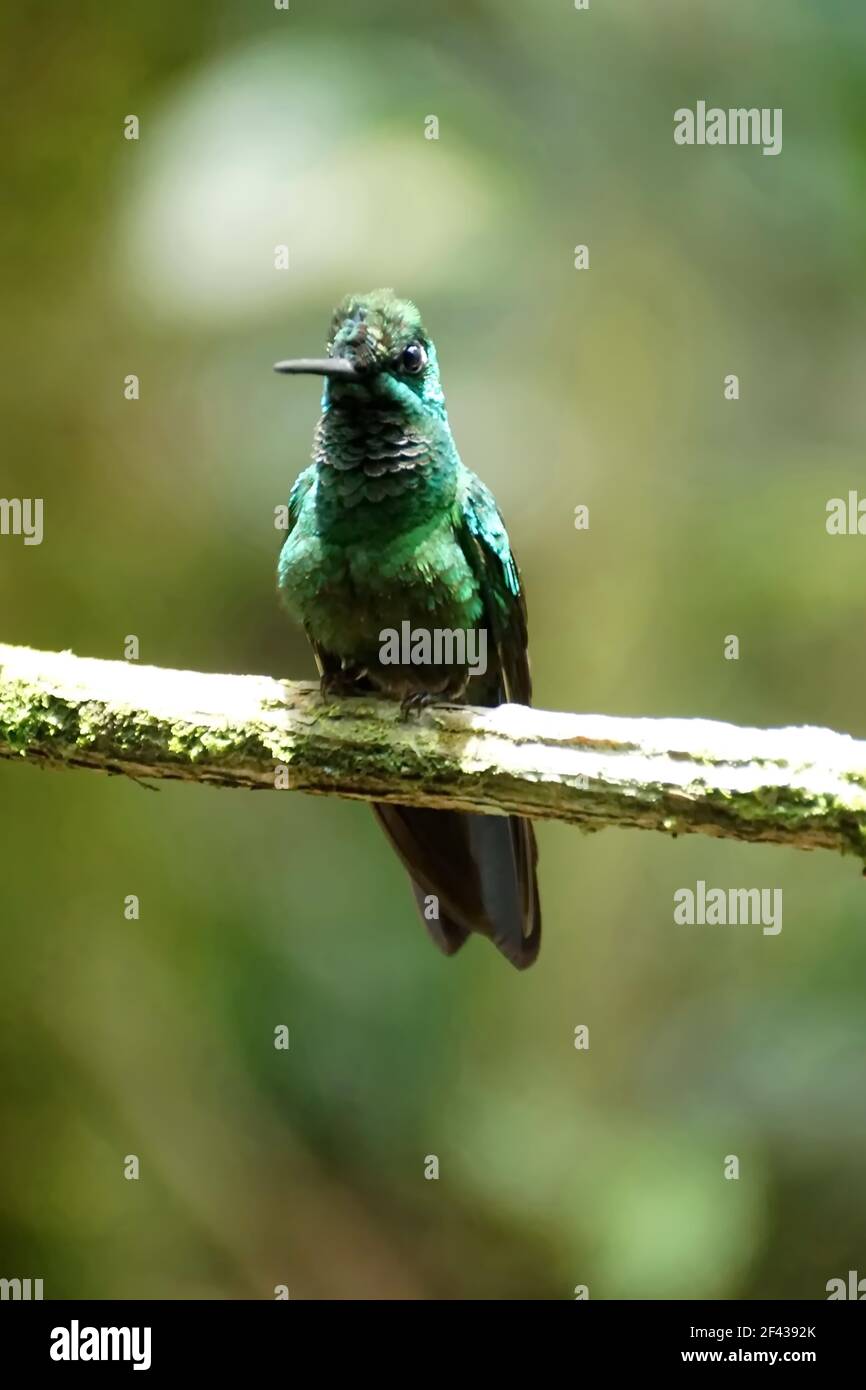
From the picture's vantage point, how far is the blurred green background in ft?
16.1

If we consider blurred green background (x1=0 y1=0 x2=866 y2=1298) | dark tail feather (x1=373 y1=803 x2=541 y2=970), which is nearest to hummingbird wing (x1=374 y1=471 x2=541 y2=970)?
dark tail feather (x1=373 y1=803 x2=541 y2=970)

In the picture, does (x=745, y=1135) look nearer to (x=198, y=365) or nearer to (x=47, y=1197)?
(x=47, y=1197)

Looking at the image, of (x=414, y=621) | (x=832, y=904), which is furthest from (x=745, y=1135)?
(x=414, y=621)

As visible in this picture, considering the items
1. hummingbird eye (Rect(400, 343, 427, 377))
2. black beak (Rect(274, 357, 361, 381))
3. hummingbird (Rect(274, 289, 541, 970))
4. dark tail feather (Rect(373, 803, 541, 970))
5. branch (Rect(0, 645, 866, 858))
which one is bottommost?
dark tail feather (Rect(373, 803, 541, 970))

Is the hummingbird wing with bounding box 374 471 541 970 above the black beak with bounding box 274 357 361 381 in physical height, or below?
below

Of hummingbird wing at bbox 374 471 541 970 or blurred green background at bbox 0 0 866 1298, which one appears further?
blurred green background at bbox 0 0 866 1298

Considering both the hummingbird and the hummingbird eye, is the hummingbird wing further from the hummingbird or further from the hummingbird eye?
the hummingbird eye

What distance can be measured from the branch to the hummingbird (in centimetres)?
20

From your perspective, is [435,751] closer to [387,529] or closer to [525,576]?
[387,529]

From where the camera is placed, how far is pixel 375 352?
3.31 metres

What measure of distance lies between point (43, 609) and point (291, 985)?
1.92 m

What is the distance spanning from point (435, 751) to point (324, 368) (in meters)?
1.01

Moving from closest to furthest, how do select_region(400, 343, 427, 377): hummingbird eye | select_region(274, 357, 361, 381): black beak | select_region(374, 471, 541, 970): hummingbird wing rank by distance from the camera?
select_region(274, 357, 361, 381): black beak < select_region(400, 343, 427, 377): hummingbird eye < select_region(374, 471, 541, 970): hummingbird wing

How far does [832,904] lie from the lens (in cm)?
536
